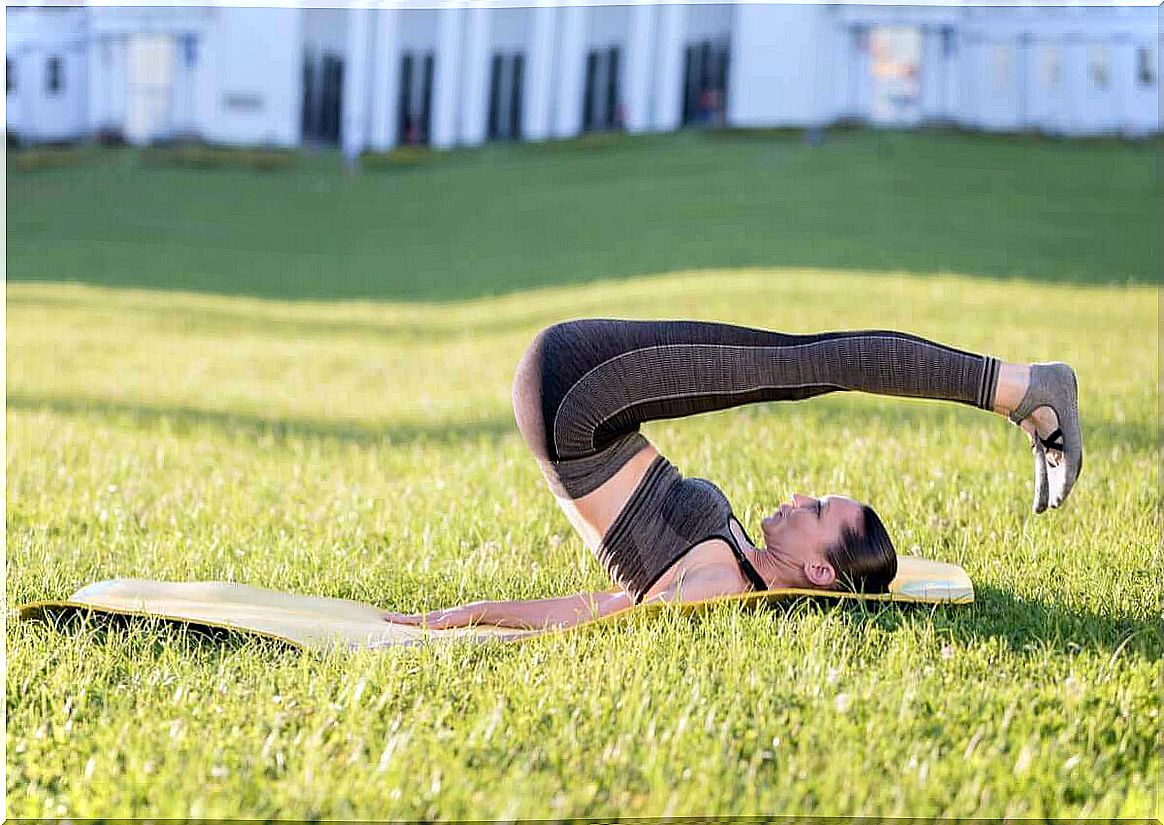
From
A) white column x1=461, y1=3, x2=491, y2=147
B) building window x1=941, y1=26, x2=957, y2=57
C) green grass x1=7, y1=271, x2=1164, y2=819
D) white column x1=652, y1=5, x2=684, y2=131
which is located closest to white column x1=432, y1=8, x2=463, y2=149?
white column x1=461, y1=3, x2=491, y2=147

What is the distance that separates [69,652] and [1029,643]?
230 centimetres

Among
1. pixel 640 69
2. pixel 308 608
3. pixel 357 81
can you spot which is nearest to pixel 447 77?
pixel 357 81

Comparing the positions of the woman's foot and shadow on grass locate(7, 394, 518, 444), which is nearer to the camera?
the woman's foot

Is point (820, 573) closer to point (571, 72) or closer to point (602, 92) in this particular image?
point (571, 72)

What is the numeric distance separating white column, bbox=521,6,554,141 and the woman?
3468 cm

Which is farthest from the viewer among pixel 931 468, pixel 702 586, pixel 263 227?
pixel 263 227

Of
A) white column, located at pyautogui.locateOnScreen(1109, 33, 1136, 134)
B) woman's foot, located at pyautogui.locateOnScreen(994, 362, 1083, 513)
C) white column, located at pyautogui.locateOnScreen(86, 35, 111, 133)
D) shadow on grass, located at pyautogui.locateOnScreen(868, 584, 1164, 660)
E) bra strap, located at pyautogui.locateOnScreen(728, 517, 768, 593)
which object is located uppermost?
white column, located at pyautogui.locateOnScreen(1109, 33, 1136, 134)

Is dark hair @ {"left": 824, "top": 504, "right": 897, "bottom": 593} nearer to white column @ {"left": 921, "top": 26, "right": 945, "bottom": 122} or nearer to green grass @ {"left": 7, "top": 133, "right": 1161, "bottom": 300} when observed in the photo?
green grass @ {"left": 7, "top": 133, "right": 1161, "bottom": 300}

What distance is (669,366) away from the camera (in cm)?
357

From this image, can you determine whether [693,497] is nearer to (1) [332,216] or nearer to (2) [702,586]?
(2) [702,586]

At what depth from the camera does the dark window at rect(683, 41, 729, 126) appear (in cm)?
3775

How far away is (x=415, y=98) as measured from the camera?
39188mm

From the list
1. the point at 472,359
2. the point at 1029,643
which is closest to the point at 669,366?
the point at 1029,643

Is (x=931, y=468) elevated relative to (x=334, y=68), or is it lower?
lower
